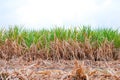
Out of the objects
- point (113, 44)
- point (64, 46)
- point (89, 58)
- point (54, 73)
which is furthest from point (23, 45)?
point (54, 73)

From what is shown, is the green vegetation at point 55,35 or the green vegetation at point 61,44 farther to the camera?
the green vegetation at point 55,35

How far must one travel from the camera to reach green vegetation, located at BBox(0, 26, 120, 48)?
797cm

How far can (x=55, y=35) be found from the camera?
7.97 metres

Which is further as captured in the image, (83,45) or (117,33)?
(117,33)

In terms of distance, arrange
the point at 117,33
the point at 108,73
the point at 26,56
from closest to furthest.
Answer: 1. the point at 108,73
2. the point at 26,56
3. the point at 117,33

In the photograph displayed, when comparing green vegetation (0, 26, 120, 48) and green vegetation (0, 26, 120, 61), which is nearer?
green vegetation (0, 26, 120, 61)

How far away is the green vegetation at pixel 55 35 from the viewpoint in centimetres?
797

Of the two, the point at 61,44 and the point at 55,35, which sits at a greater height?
the point at 55,35

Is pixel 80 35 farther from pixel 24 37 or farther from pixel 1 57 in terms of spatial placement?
pixel 1 57

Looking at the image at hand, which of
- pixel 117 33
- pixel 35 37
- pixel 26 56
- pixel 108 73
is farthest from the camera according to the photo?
pixel 117 33

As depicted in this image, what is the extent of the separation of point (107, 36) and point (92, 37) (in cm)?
40

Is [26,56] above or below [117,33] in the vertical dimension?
below

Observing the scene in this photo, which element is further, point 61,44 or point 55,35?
point 55,35

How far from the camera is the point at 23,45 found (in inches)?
311
